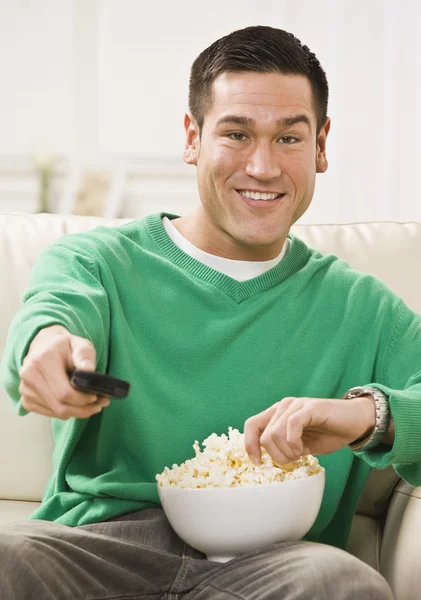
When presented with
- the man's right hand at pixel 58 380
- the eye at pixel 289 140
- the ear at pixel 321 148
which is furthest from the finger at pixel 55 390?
the ear at pixel 321 148

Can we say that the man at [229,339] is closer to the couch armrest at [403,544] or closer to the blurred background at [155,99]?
the couch armrest at [403,544]

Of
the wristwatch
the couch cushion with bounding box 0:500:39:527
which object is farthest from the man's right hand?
the couch cushion with bounding box 0:500:39:527

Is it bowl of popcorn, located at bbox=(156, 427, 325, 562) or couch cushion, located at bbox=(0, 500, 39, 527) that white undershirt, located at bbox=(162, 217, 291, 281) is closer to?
bowl of popcorn, located at bbox=(156, 427, 325, 562)

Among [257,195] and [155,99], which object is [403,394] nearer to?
[257,195]

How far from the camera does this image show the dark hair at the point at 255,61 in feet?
5.14

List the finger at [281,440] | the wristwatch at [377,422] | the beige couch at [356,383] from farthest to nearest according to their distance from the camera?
the beige couch at [356,383] < the wristwatch at [377,422] < the finger at [281,440]

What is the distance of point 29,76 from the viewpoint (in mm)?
4125

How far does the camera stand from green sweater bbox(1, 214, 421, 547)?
1.40 meters

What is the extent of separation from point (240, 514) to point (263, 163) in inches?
24.4

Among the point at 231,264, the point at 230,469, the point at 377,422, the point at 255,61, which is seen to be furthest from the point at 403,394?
the point at 255,61

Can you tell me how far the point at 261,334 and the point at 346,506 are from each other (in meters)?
0.33

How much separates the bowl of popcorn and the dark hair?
26.3 inches

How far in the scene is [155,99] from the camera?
412 centimetres

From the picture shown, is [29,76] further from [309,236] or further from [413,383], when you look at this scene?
[413,383]
